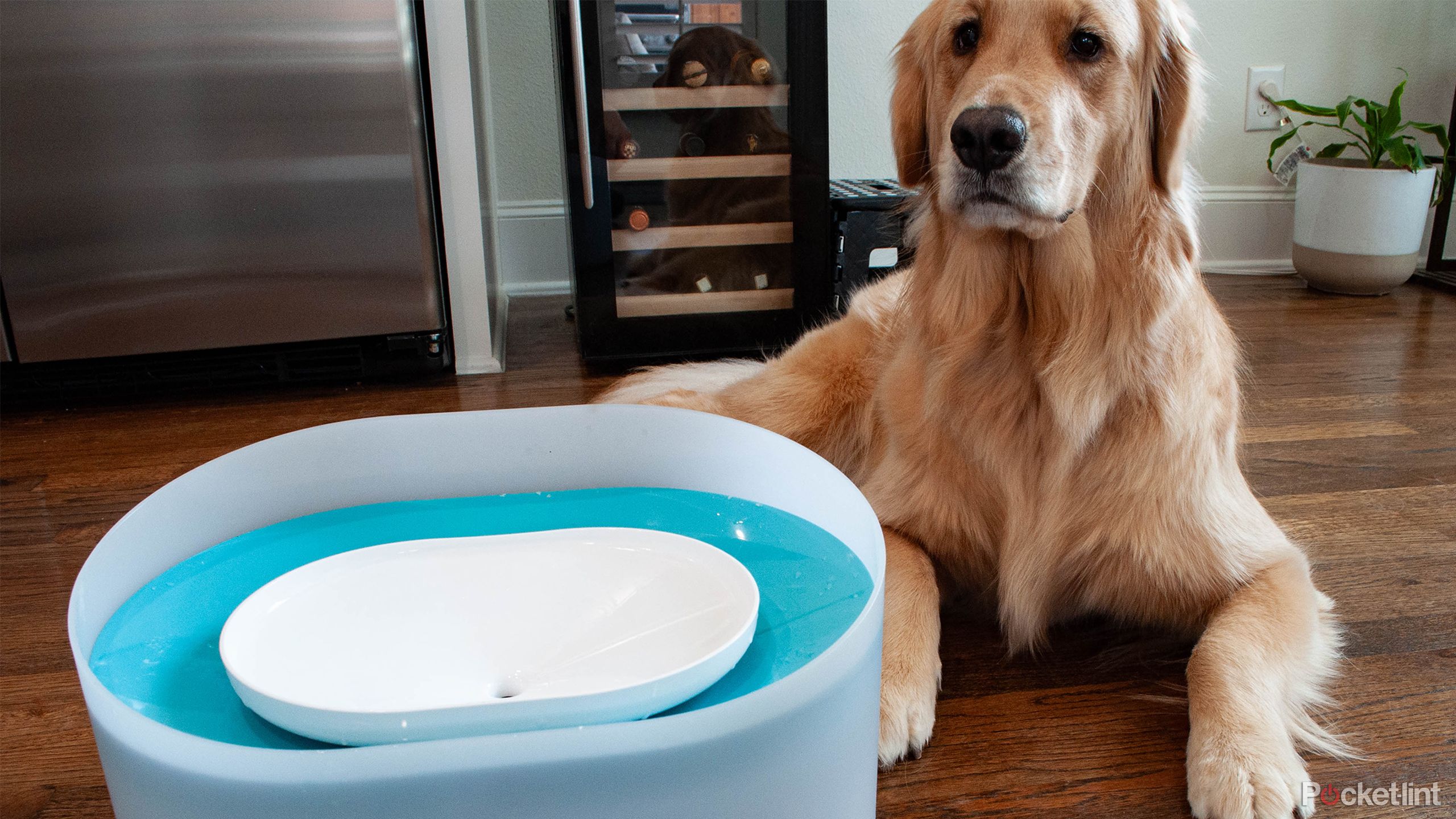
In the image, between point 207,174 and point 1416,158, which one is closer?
point 207,174

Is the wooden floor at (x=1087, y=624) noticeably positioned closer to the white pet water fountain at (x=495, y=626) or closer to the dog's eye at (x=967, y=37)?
the white pet water fountain at (x=495, y=626)

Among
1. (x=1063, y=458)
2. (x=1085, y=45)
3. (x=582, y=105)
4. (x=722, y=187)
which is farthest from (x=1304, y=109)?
(x=1063, y=458)

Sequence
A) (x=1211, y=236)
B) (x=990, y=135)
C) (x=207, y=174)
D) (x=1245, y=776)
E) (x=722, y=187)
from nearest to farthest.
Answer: (x=1245, y=776)
(x=990, y=135)
(x=207, y=174)
(x=722, y=187)
(x=1211, y=236)

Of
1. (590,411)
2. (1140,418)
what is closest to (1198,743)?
(1140,418)

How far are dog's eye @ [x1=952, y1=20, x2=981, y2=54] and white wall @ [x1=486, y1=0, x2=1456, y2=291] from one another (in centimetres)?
162

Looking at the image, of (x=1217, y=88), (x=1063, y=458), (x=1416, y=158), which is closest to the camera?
(x=1063, y=458)

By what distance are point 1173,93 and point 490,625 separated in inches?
34.2

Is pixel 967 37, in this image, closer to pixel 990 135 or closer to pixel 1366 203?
pixel 990 135

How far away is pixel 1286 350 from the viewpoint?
221 cm

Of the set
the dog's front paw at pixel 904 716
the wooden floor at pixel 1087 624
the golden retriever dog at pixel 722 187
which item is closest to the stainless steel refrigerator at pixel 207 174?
the wooden floor at pixel 1087 624

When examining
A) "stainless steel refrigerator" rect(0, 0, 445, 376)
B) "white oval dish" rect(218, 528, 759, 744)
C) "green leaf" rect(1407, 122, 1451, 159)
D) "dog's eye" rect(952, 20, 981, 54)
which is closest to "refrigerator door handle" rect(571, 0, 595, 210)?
"stainless steel refrigerator" rect(0, 0, 445, 376)

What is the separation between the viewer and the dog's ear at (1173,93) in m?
1.02

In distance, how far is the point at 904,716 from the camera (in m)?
0.90

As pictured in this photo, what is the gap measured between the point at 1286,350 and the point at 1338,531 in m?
1.01
